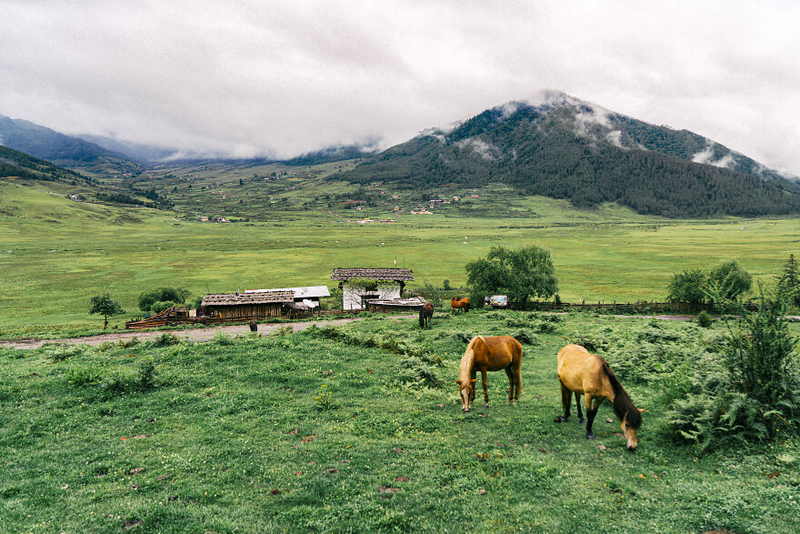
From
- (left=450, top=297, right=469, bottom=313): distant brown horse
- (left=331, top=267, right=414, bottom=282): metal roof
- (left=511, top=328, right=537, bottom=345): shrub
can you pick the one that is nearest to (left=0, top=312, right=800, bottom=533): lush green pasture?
(left=511, top=328, right=537, bottom=345): shrub

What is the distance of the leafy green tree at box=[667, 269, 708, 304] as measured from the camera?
1923 inches

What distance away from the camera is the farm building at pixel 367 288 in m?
57.9

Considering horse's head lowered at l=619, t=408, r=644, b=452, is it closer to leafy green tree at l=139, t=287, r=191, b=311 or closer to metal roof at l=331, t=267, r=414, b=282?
metal roof at l=331, t=267, r=414, b=282

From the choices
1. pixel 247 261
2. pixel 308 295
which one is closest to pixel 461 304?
pixel 308 295

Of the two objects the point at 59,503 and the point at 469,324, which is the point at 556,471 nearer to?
the point at 59,503

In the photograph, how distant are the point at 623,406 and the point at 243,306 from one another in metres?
49.6

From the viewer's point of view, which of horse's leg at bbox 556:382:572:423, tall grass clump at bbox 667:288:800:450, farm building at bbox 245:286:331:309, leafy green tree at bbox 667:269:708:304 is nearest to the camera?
tall grass clump at bbox 667:288:800:450

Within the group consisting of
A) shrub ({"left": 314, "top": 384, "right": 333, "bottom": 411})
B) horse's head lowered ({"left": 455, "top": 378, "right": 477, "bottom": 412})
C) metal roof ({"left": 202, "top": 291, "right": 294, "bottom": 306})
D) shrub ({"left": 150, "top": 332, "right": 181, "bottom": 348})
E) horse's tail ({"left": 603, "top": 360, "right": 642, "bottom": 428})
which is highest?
horse's tail ({"left": 603, "top": 360, "right": 642, "bottom": 428})

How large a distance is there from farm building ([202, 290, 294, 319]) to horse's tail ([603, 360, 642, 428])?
46719 mm

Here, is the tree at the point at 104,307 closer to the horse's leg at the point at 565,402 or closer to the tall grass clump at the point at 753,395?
the horse's leg at the point at 565,402

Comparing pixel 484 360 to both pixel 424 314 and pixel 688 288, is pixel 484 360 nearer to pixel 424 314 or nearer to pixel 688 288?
pixel 424 314

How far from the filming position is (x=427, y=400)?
606 inches

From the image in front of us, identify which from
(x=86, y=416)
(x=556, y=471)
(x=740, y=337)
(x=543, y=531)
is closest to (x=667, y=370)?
(x=740, y=337)

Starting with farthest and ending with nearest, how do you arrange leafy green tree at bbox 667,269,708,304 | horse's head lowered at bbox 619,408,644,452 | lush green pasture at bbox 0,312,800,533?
leafy green tree at bbox 667,269,708,304 < horse's head lowered at bbox 619,408,644,452 < lush green pasture at bbox 0,312,800,533
